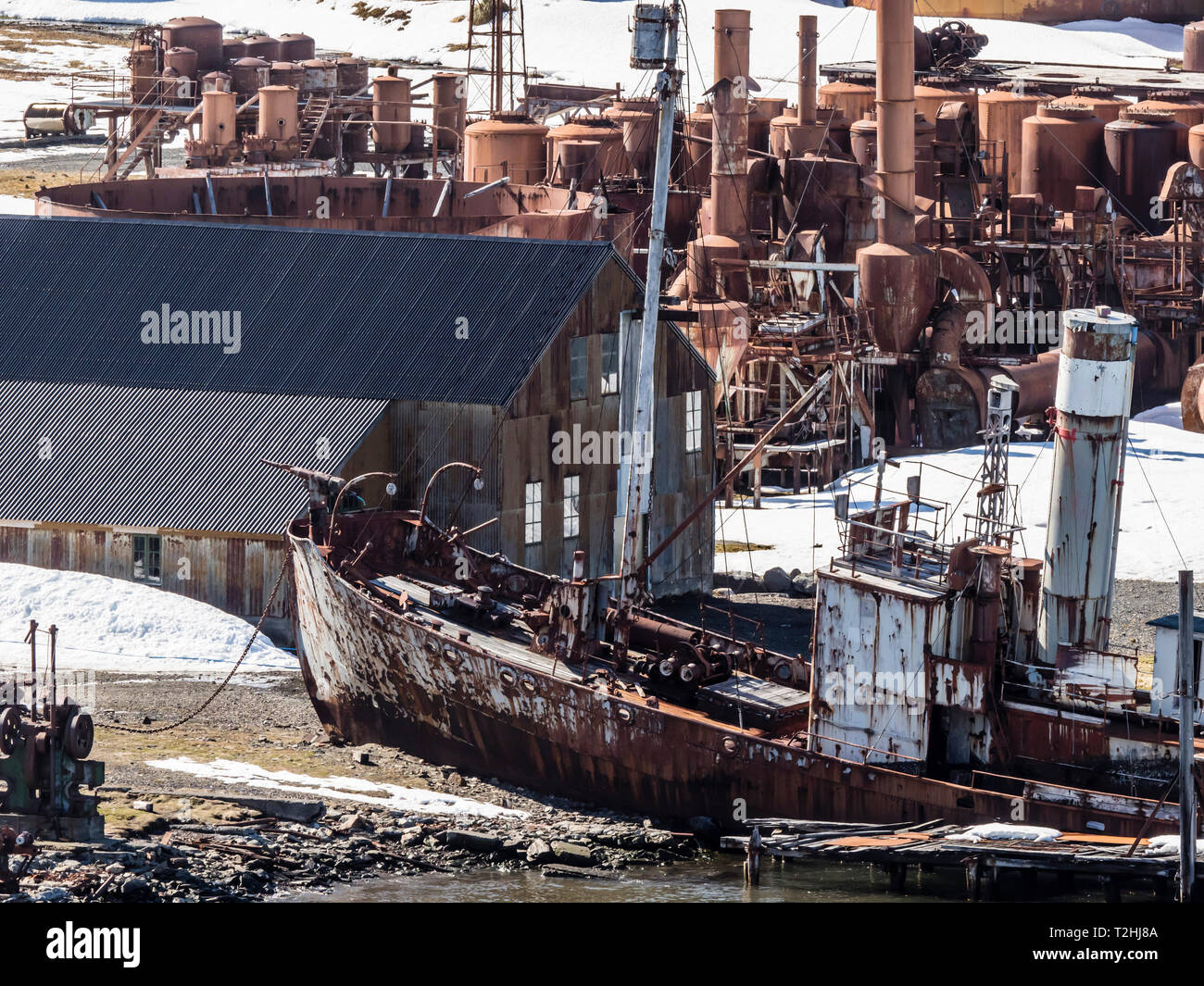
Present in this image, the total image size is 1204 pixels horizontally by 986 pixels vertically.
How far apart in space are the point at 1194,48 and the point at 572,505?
59.9 m

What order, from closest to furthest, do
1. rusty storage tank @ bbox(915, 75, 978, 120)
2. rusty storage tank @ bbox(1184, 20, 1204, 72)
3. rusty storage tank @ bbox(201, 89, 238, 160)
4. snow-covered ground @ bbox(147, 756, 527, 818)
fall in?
1. snow-covered ground @ bbox(147, 756, 527, 818)
2. rusty storage tank @ bbox(915, 75, 978, 120)
3. rusty storage tank @ bbox(201, 89, 238, 160)
4. rusty storage tank @ bbox(1184, 20, 1204, 72)

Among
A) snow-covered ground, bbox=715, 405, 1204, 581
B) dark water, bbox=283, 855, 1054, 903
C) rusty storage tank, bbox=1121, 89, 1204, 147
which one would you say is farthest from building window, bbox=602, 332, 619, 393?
rusty storage tank, bbox=1121, 89, 1204, 147

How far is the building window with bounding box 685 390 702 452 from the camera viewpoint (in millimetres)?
41125

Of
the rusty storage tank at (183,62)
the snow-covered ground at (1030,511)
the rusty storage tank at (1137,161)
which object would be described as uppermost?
the rusty storage tank at (183,62)

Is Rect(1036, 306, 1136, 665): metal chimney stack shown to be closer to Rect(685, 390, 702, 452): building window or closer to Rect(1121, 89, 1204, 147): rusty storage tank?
Rect(685, 390, 702, 452): building window

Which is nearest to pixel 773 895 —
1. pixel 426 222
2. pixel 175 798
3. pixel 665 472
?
pixel 175 798

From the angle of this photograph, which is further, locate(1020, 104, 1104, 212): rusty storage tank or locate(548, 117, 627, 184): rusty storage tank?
locate(1020, 104, 1104, 212): rusty storage tank

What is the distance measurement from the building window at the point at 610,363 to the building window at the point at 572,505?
5.45 feet

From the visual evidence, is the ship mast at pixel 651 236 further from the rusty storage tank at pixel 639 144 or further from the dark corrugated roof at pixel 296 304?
the rusty storage tank at pixel 639 144

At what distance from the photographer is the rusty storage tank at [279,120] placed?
80.6 m

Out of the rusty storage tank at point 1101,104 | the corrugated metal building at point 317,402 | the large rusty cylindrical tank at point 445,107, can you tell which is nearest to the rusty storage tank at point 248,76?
the large rusty cylindrical tank at point 445,107

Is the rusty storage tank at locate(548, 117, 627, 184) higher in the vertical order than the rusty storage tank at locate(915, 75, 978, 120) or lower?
lower

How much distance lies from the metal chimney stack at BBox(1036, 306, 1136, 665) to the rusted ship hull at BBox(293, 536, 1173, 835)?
292cm
